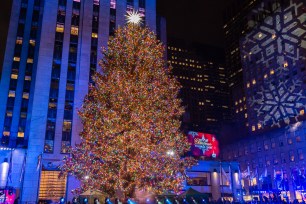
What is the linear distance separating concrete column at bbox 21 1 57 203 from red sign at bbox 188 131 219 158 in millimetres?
20598

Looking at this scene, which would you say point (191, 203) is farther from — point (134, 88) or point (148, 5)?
point (148, 5)

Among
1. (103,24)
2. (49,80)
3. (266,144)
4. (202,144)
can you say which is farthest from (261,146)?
(49,80)

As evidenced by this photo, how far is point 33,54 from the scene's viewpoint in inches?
2007

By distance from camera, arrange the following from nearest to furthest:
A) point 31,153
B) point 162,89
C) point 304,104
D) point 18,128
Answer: point 162,89 → point 31,153 → point 18,128 → point 304,104

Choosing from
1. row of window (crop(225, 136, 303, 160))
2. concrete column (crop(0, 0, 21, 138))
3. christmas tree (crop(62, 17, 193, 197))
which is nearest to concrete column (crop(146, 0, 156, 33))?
concrete column (crop(0, 0, 21, 138))

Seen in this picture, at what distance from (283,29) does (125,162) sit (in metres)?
75.2

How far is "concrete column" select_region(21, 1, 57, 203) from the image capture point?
32.5 m

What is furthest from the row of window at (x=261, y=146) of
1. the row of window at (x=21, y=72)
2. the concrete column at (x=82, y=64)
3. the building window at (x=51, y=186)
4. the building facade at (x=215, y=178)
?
the row of window at (x=21, y=72)

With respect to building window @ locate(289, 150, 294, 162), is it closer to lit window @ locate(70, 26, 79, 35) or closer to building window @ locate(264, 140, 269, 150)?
building window @ locate(264, 140, 269, 150)

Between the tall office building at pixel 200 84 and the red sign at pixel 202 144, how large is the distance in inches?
3870

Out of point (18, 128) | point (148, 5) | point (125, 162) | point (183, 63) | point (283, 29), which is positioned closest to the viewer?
point (125, 162)

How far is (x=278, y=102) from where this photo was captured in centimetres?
7619

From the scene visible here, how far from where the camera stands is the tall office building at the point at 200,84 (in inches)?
5999

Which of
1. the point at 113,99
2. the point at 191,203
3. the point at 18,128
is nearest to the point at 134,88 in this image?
the point at 113,99
